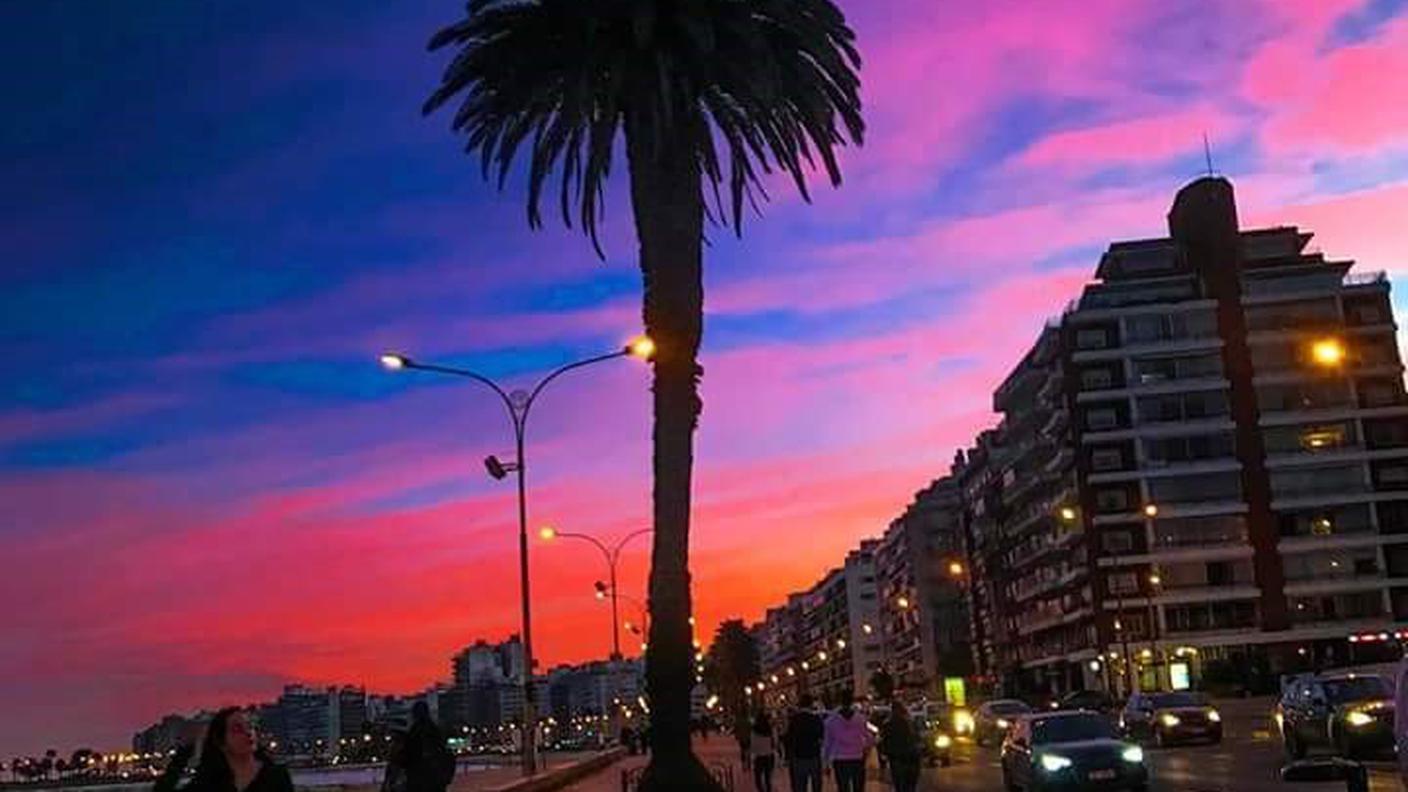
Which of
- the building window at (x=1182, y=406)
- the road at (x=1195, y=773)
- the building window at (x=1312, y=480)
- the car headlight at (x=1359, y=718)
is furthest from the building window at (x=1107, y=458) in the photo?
the car headlight at (x=1359, y=718)

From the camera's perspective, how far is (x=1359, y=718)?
31312 millimetres

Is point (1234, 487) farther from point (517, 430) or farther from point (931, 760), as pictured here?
point (517, 430)

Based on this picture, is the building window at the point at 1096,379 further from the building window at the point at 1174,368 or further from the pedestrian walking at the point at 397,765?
the pedestrian walking at the point at 397,765

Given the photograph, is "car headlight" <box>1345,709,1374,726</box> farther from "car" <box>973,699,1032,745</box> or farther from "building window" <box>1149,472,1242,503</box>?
"building window" <box>1149,472,1242,503</box>

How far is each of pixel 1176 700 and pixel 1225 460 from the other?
69.3m

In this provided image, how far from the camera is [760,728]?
33.1 meters

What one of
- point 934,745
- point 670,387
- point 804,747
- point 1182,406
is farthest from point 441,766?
point 1182,406

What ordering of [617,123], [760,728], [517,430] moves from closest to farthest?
[617,123]
[760,728]
[517,430]

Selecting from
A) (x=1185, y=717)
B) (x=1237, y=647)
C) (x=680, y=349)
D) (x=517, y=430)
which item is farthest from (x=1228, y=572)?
(x=680, y=349)

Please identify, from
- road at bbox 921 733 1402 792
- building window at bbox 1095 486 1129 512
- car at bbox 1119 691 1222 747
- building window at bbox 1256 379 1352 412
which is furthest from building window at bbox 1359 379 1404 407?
car at bbox 1119 691 1222 747

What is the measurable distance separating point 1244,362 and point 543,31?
94.1 metres

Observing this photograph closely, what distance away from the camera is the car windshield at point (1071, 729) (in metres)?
27.0

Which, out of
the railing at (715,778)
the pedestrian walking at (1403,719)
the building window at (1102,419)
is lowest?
the railing at (715,778)

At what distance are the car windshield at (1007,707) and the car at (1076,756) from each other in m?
31.6
